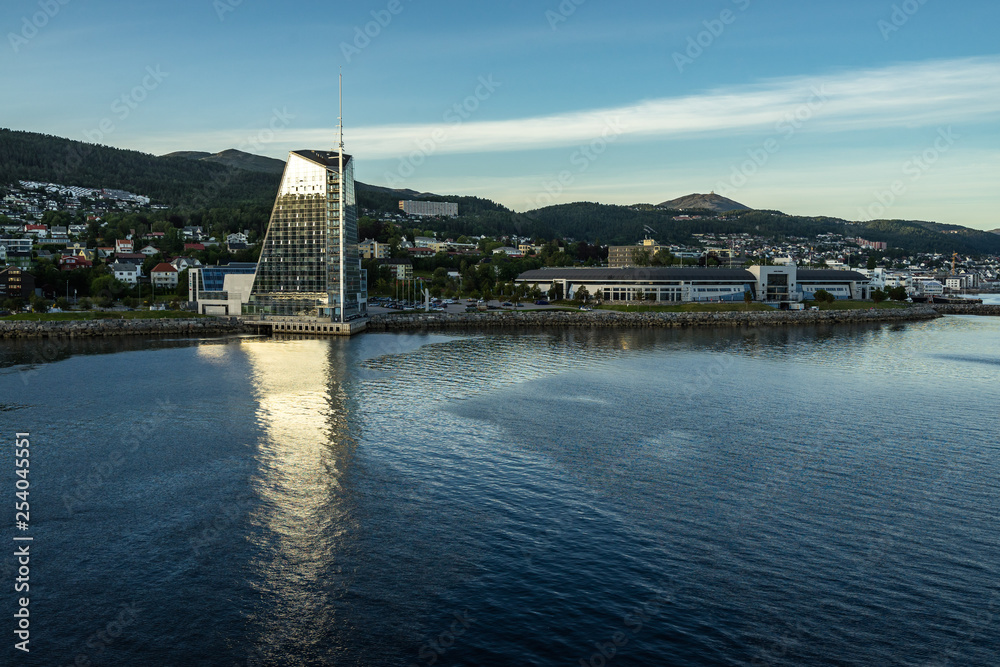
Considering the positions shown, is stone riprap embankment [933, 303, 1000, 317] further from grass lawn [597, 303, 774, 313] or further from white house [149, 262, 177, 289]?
white house [149, 262, 177, 289]

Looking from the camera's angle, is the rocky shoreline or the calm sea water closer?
the calm sea water

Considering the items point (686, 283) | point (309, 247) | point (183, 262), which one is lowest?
point (686, 283)

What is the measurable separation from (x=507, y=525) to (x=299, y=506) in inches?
299

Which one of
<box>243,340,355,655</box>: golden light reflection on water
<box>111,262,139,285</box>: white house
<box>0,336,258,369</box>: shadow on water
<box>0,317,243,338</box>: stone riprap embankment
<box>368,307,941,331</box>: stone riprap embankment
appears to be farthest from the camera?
<box>111,262,139,285</box>: white house


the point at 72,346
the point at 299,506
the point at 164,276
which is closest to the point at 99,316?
the point at 72,346

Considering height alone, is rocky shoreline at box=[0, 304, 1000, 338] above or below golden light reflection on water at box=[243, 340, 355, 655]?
above

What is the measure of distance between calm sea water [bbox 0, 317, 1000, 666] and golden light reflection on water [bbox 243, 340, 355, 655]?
108 mm

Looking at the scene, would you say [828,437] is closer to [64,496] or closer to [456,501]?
[456,501]

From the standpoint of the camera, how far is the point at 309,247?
87.8 metres

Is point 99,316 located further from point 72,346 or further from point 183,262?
point 183,262

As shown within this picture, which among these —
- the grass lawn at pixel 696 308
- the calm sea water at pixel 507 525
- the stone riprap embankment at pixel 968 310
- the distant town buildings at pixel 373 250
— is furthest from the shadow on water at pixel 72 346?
the stone riprap embankment at pixel 968 310

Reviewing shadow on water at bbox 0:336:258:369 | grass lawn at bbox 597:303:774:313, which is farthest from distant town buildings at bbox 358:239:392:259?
shadow on water at bbox 0:336:258:369

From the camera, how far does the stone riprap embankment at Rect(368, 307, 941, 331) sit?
94438 mm

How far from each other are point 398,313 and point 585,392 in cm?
6151
